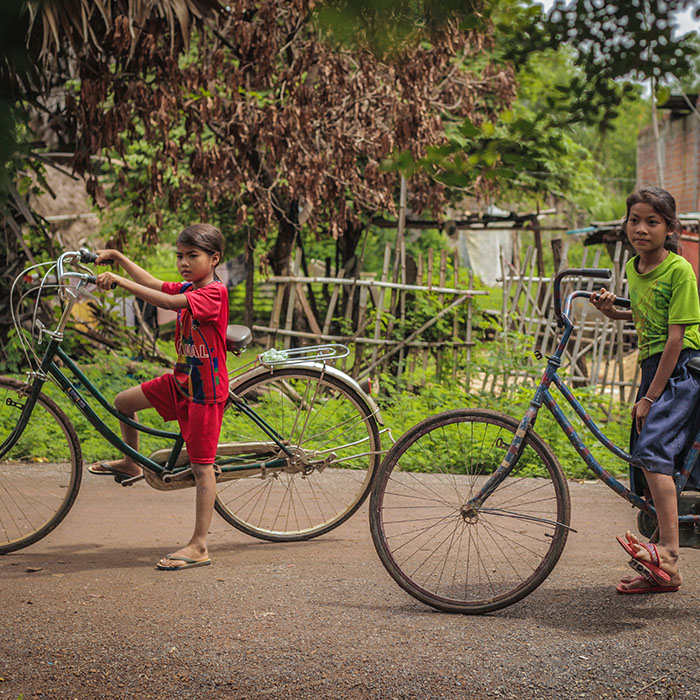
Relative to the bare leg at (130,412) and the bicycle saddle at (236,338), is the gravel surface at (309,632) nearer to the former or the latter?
the bare leg at (130,412)

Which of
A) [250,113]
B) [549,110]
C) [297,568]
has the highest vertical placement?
[250,113]

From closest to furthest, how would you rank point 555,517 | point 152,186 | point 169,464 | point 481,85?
point 555,517, point 169,464, point 152,186, point 481,85

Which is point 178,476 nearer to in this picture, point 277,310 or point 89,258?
point 89,258

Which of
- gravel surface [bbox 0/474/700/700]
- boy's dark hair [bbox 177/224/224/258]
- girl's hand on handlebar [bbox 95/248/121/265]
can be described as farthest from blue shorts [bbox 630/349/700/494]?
girl's hand on handlebar [bbox 95/248/121/265]

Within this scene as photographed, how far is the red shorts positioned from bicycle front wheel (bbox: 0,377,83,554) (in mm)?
435

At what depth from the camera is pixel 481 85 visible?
39.8ft

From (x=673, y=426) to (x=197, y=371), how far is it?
2.02 metres

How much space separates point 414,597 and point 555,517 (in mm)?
624

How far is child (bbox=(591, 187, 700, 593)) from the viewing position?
3.52m

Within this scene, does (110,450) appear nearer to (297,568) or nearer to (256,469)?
(256,469)

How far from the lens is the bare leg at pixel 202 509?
4230 mm

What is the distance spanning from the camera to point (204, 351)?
13.8 feet

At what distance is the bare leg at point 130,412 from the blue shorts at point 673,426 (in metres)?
2.21

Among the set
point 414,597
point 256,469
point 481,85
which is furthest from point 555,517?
point 481,85
